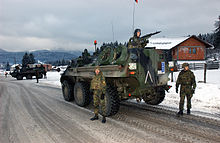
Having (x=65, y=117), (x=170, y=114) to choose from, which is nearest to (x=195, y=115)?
(x=170, y=114)

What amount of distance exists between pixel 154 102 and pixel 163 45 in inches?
1105

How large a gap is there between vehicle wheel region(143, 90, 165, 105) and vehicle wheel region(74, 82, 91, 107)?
7.15ft

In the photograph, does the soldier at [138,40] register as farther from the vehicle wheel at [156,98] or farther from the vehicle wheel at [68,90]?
the vehicle wheel at [68,90]

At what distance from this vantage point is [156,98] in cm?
618

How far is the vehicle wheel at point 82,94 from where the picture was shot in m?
6.36

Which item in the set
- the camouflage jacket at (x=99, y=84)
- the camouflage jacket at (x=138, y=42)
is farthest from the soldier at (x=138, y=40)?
the camouflage jacket at (x=99, y=84)

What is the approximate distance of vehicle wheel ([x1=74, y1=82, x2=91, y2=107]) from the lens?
6.36 metres

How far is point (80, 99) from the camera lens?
665 centimetres

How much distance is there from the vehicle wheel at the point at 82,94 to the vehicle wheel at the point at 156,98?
2.18m

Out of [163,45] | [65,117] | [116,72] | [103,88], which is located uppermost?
[163,45]

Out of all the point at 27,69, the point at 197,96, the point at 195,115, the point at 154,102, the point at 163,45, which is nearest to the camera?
the point at 195,115

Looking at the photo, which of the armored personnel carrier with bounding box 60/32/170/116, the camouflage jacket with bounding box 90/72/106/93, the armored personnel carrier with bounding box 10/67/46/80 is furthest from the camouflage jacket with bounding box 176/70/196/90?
the armored personnel carrier with bounding box 10/67/46/80

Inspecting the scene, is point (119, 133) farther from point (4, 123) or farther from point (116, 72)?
point (4, 123)

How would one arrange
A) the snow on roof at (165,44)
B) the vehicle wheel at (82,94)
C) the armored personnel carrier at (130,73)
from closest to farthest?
1. the armored personnel carrier at (130,73)
2. the vehicle wheel at (82,94)
3. the snow on roof at (165,44)
